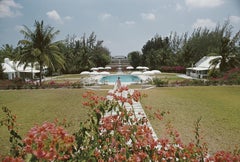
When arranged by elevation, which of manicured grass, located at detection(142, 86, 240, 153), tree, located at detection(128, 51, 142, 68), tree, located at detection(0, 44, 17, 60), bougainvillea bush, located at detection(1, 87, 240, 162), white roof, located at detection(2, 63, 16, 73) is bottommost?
manicured grass, located at detection(142, 86, 240, 153)

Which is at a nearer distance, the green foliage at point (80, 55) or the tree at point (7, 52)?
the green foliage at point (80, 55)

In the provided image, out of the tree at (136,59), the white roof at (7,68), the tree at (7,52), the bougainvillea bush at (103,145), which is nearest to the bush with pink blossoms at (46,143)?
the bougainvillea bush at (103,145)

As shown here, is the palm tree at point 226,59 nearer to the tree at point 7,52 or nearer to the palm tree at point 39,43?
the palm tree at point 39,43

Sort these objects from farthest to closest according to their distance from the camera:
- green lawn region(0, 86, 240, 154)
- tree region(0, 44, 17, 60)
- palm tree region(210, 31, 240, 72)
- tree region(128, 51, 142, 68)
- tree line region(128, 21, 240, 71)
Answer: tree region(128, 51, 142, 68) → tree region(0, 44, 17, 60) → tree line region(128, 21, 240, 71) → palm tree region(210, 31, 240, 72) → green lawn region(0, 86, 240, 154)

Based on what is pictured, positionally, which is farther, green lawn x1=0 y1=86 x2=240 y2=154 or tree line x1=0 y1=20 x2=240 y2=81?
tree line x1=0 y1=20 x2=240 y2=81

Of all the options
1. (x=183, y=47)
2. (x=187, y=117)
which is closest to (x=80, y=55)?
(x=183, y=47)

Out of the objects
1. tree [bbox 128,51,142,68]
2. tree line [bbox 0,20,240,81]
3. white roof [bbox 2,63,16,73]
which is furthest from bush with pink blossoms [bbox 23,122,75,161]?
tree [bbox 128,51,142,68]

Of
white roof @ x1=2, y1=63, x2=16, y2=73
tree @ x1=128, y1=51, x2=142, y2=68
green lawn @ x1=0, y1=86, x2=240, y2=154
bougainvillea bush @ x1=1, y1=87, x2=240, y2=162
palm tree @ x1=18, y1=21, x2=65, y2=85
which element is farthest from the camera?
tree @ x1=128, y1=51, x2=142, y2=68

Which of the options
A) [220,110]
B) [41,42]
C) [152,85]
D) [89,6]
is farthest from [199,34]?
[89,6]

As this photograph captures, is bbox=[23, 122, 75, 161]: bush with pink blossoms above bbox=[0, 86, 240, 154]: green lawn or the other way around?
above

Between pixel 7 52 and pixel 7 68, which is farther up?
pixel 7 52

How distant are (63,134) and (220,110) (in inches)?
358

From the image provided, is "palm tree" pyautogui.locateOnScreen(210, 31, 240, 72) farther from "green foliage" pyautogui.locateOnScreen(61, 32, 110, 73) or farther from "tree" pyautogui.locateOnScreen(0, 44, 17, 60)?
"tree" pyautogui.locateOnScreen(0, 44, 17, 60)

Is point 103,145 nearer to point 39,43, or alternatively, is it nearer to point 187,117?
point 187,117
